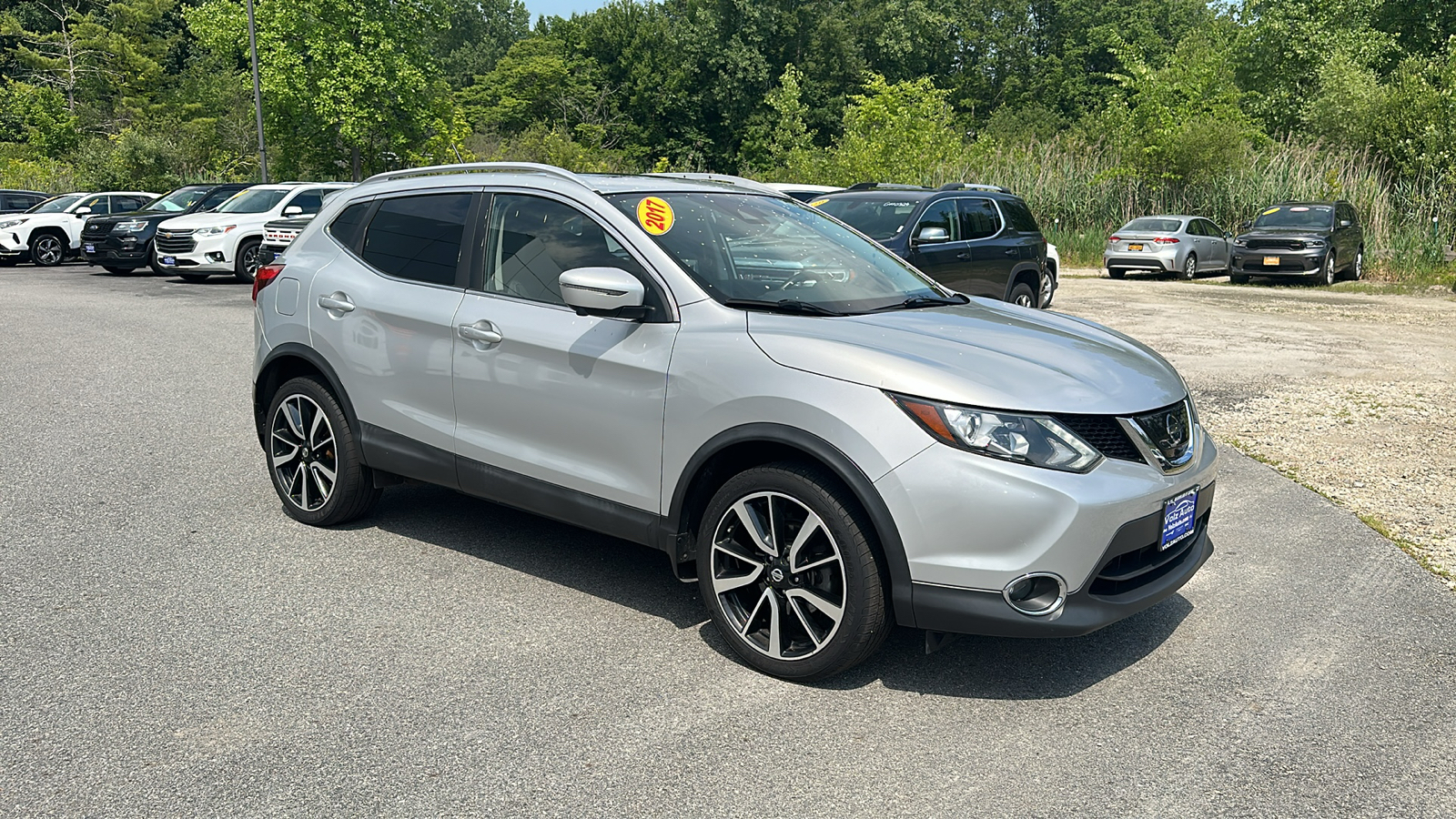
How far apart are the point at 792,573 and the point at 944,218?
9191mm

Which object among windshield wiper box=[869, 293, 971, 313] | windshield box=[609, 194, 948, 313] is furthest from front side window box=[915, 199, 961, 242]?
windshield wiper box=[869, 293, 971, 313]

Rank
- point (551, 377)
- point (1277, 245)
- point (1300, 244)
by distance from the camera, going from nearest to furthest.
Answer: point (551, 377) → point (1300, 244) → point (1277, 245)

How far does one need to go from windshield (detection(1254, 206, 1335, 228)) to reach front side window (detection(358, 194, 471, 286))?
22.7m

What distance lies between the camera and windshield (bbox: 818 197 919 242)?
1234 cm

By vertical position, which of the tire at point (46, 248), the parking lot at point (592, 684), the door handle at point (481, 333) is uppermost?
the door handle at point (481, 333)

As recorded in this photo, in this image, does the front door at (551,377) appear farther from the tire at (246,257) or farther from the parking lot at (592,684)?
the tire at (246,257)

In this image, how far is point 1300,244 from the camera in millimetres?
23141

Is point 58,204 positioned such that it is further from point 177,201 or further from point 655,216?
point 655,216

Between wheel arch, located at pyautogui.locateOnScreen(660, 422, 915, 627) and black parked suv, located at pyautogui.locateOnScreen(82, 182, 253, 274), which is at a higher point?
wheel arch, located at pyautogui.locateOnScreen(660, 422, 915, 627)

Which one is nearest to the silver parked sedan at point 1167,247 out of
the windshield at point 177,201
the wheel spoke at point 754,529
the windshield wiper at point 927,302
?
the windshield at point 177,201

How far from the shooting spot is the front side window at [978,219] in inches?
506

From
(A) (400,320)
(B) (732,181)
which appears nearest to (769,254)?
(B) (732,181)

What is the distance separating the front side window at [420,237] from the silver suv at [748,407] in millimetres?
13

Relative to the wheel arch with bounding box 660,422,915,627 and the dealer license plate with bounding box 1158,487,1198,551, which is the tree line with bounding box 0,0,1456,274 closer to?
the wheel arch with bounding box 660,422,915,627
